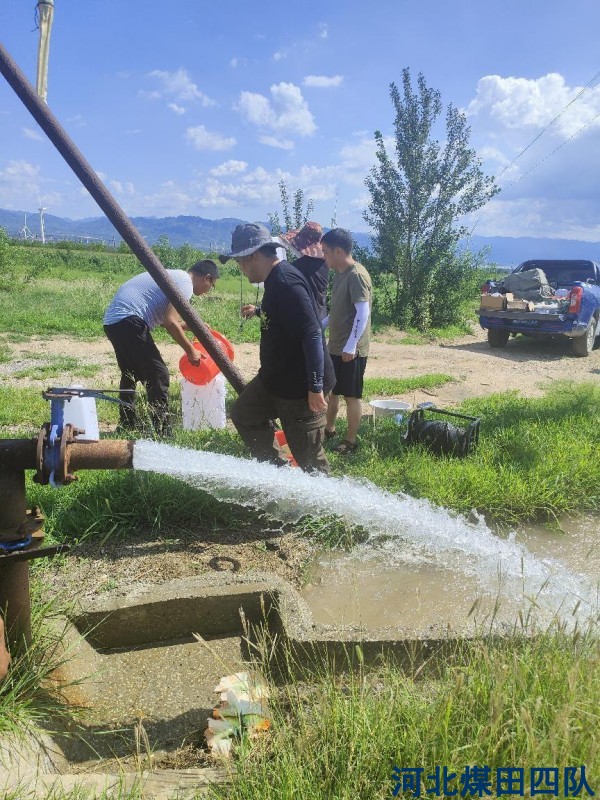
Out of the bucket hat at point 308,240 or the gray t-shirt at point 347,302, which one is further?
the bucket hat at point 308,240

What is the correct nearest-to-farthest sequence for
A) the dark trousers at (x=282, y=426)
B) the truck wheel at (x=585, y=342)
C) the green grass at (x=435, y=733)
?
1. the green grass at (x=435, y=733)
2. the dark trousers at (x=282, y=426)
3. the truck wheel at (x=585, y=342)

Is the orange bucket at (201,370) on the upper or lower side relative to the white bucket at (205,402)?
upper

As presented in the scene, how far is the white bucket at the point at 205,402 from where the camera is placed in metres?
5.22

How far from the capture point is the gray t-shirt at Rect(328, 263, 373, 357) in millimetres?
4848

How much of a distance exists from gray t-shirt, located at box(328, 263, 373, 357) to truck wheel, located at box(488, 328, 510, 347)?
745cm

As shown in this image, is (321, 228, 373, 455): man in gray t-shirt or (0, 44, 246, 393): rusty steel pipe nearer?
(0, 44, 246, 393): rusty steel pipe

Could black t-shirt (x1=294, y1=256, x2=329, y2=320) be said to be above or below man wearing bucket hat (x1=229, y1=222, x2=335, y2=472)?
above

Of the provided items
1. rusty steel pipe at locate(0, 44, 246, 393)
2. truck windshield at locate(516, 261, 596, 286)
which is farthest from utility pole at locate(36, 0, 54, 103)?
truck windshield at locate(516, 261, 596, 286)

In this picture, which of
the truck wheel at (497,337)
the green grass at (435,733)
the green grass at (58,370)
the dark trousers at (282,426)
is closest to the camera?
the green grass at (435,733)

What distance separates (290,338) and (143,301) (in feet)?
6.31

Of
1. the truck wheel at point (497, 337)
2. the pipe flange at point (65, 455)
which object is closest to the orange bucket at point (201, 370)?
the pipe flange at point (65, 455)

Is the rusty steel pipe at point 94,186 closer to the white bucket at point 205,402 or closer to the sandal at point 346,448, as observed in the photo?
the white bucket at point 205,402

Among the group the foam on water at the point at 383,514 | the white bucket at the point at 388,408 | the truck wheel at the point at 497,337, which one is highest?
the truck wheel at the point at 497,337

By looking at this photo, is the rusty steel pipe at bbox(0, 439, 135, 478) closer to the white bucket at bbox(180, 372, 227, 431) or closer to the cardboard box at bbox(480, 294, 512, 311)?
the white bucket at bbox(180, 372, 227, 431)
